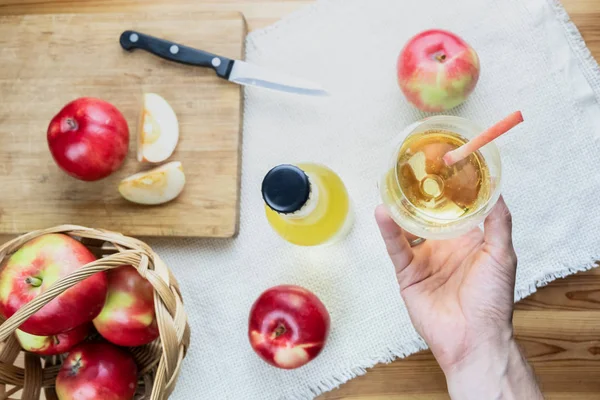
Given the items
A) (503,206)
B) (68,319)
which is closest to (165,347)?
(68,319)

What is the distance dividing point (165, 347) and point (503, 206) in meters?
0.46

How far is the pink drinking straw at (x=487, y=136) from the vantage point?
23.7 inches

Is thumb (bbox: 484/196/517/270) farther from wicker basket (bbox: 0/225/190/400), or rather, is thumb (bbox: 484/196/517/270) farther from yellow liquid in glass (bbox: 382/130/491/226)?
wicker basket (bbox: 0/225/190/400)

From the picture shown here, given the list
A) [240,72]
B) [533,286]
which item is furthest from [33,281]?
[533,286]

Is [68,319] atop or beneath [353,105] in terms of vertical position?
beneath

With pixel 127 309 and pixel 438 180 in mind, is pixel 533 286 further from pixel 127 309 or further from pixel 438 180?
pixel 127 309

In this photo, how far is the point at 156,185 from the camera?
944 millimetres

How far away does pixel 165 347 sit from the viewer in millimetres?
738

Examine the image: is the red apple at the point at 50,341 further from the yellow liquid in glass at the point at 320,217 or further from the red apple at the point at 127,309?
the yellow liquid in glass at the point at 320,217

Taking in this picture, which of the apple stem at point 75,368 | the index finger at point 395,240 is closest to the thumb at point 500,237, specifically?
the index finger at point 395,240

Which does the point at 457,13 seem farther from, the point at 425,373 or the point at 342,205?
the point at 425,373

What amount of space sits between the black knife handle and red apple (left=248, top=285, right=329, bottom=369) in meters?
0.38

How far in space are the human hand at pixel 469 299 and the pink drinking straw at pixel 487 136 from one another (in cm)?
12

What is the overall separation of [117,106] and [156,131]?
0.10m
